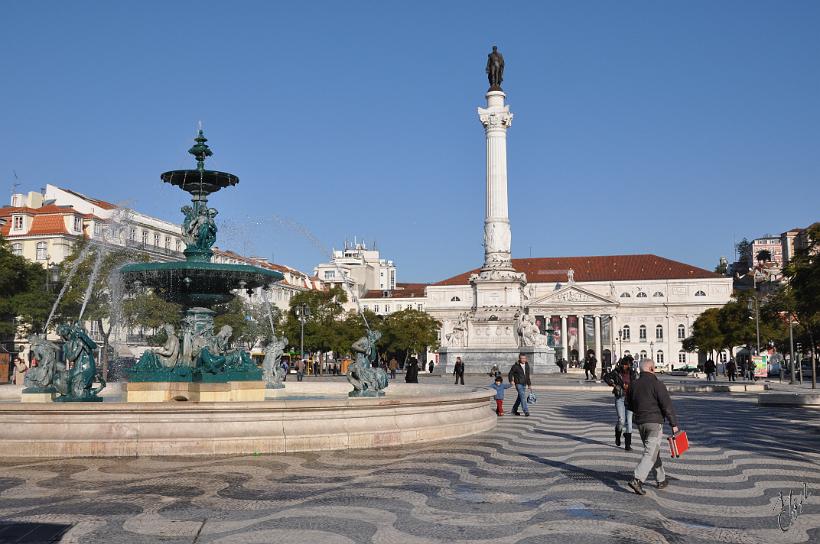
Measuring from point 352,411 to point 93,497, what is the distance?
4.52 meters

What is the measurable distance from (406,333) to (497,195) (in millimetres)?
26526

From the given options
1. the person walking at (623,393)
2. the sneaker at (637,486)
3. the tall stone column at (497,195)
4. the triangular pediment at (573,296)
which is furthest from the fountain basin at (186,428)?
the triangular pediment at (573,296)

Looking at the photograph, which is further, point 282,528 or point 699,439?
point 699,439

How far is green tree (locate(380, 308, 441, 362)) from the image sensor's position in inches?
2987

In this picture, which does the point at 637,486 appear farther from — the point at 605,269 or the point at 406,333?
the point at 605,269

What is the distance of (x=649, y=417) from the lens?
344 inches

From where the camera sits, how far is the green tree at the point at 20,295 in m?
38.8

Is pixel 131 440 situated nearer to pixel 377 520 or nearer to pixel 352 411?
pixel 352 411

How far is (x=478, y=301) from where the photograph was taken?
2053 inches

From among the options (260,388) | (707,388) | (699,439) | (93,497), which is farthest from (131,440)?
(707,388)

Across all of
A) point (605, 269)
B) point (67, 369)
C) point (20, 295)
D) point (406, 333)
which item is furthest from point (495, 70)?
point (605, 269)

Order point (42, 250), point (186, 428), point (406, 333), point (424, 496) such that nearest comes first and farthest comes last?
point (424, 496) → point (186, 428) → point (42, 250) → point (406, 333)

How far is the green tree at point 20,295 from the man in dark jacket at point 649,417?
36.6 m

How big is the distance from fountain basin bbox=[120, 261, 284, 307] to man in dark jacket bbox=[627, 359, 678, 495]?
870cm
